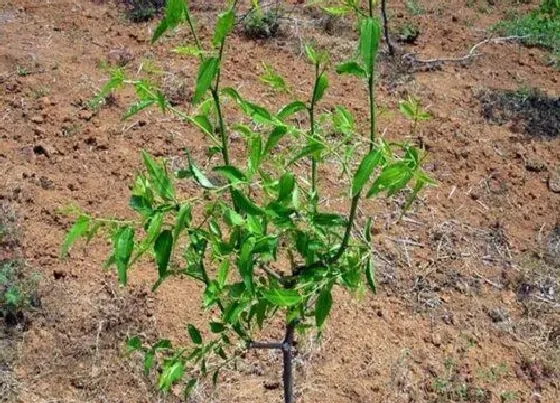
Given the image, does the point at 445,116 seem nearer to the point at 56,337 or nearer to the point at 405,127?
the point at 405,127

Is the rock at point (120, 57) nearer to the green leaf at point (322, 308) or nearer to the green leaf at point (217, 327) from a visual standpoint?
the green leaf at point (217, 327)

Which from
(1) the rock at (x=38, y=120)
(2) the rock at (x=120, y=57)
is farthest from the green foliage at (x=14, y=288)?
(2) the rock at (x=120, y=57)

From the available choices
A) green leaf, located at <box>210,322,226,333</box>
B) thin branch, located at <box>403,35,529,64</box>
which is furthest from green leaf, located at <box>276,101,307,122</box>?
thin branch, located at <box>403,35,529,64</box>

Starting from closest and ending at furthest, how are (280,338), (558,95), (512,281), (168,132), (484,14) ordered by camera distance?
1. (280,338)
2. (512,281)
3. (168,132)
4. (558,95)
5. (484,14)

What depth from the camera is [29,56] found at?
4.60m

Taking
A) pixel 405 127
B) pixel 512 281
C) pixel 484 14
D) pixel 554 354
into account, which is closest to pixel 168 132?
pixel 405 127

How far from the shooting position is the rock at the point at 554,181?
Answer: 12.7 feet

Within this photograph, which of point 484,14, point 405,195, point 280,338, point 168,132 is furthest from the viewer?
point 484,14

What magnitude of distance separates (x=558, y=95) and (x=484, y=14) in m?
1.11

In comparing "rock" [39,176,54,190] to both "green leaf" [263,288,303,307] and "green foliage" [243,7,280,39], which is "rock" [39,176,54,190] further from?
"green leaf" [263,288,303,307]

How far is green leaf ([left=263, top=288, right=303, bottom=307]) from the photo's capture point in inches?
60.9

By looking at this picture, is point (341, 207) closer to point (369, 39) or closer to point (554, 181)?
point (554, 181)

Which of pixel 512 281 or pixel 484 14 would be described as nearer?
pixel 512 281

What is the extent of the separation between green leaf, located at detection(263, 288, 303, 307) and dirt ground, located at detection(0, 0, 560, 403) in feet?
4.65
